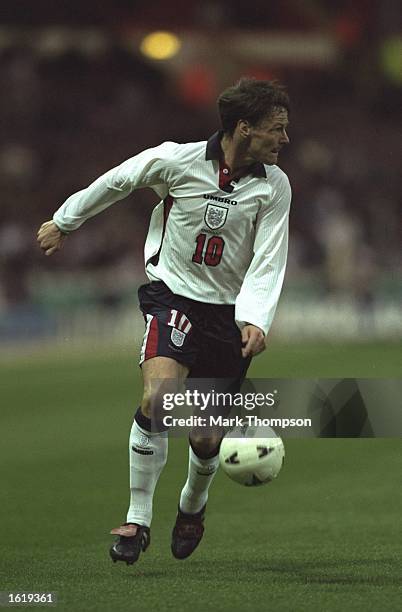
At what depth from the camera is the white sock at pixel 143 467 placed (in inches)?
239

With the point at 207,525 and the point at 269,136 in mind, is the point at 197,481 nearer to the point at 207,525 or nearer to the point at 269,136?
the point at 207,525

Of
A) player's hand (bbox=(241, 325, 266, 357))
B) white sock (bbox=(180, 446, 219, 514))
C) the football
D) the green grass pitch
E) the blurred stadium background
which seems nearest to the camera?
the green grass pitch

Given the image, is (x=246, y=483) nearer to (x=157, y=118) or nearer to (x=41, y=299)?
(x=41, y=299)

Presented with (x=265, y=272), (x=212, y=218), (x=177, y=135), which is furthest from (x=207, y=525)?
(x=177, y=135)

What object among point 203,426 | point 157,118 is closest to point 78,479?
point 203,426

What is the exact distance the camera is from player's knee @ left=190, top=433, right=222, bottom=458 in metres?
6.18

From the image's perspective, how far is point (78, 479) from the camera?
902 cm

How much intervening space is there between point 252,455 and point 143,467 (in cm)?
61

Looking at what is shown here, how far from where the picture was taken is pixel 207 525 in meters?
7.26

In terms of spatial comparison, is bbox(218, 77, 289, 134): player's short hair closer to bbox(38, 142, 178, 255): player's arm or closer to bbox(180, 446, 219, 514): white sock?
bbox(38, 142, 178, 255): player's arm

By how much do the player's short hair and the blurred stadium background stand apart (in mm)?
14359

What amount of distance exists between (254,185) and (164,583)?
1754mm

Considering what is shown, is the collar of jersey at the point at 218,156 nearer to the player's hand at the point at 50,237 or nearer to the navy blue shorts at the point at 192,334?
the navy blue shorts at the point at 192,334

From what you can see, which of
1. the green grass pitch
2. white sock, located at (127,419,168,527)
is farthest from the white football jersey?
the green grass pitch
